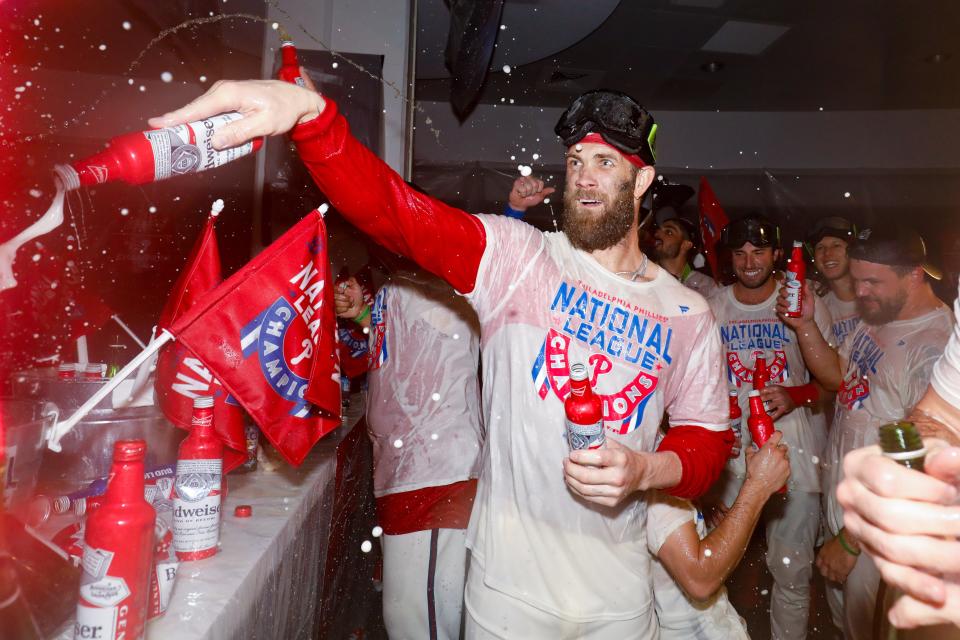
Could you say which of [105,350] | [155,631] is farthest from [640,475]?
[105,350]

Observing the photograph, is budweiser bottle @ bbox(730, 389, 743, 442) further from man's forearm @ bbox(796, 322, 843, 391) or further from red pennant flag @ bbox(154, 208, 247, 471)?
red pennant flag @ bbox(154, 208, 247, 471)

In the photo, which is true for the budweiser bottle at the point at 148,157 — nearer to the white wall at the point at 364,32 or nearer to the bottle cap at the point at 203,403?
the bottle cap at the point at 203,403

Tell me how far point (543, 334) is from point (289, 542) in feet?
4.16

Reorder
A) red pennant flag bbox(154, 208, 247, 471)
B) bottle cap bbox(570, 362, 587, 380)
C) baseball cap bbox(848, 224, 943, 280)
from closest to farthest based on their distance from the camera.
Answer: bottle cap bbox(570, 362, 587, 380)
red pennant flag bbox(154, 208, 247, 471)
baseball cap bbox(848, 224, 943, 280)

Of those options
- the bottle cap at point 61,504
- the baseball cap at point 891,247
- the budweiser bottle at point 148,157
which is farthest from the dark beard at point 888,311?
the bottle cap at point 61,504

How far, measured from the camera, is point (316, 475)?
2.81 meters

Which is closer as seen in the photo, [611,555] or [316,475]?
[611,555]

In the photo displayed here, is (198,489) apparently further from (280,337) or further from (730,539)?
(730,539)

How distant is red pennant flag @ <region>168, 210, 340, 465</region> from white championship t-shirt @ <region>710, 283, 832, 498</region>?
3.22 m

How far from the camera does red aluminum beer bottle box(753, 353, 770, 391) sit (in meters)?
4.05

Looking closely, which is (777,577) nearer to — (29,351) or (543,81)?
(29,351)

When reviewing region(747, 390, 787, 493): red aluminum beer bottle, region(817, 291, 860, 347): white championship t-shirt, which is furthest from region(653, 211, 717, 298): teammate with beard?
region(747, 390, 787, 493): red aluminum beer bottle

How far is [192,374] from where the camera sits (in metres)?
1.99

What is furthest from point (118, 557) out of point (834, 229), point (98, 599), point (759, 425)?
point (834, 229)
